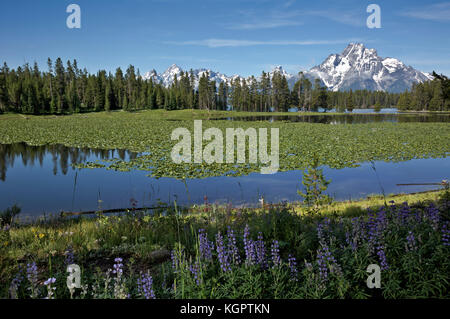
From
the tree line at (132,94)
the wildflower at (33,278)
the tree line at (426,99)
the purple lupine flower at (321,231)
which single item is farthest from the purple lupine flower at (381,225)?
the tree line at (426,99)

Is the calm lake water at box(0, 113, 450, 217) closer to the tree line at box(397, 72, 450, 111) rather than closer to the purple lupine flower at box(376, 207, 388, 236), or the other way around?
the purple lupine flower at box(376, 207, 388, 236)

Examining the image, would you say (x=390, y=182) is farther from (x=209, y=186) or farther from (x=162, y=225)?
(x=162, y=225)

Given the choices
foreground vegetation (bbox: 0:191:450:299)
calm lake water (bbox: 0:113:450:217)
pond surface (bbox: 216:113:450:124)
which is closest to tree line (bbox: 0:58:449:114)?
pond surface (bbox: 216:113:450:124)

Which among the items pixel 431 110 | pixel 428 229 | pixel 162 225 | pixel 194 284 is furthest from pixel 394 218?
pixel 431 110

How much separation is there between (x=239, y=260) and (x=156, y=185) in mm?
11264

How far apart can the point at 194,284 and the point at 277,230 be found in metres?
2.51

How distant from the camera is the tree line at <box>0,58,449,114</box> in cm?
6994

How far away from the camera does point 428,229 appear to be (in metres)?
4.34

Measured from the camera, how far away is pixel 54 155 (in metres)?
22.9

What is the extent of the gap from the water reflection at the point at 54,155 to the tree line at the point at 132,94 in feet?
167

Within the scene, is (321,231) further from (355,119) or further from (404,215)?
(355,119)

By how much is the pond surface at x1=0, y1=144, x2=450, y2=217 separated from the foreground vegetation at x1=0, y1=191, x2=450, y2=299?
4.41 metres
